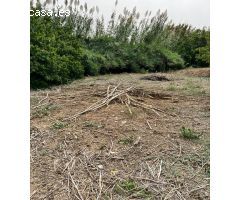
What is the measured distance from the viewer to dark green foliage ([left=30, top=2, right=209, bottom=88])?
15.9ft

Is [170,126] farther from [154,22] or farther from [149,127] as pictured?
[154,22]

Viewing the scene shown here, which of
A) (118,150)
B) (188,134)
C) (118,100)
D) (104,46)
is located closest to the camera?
(118,150)

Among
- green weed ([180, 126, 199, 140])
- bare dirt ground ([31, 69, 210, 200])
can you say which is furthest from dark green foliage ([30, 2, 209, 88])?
green weed ([180, 126, 199, 140])

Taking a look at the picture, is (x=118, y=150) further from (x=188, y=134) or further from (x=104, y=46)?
(x=104, y=46)

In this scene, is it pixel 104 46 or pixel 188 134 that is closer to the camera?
pixel 188 134

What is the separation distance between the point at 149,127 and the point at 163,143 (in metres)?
0.32

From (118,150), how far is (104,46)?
15.3 ft

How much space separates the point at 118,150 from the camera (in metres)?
2.74

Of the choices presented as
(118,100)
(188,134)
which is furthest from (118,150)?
(118,100)

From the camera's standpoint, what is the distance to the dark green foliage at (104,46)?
483 centimetres

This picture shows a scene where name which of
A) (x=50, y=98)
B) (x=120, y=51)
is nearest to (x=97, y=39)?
(x=120, y=51)

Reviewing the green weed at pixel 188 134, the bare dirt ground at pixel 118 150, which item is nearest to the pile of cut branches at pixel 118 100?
the bare dirt ground at pixel 118 150

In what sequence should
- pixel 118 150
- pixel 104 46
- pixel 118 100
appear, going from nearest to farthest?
pixel 118 150, pixel 118 100, pixel 104 46

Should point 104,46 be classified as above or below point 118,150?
above
